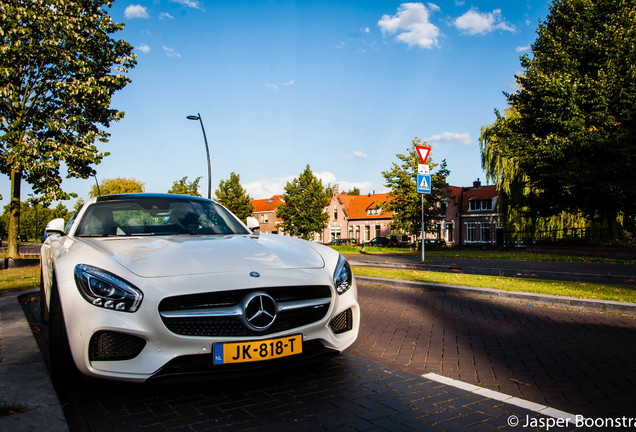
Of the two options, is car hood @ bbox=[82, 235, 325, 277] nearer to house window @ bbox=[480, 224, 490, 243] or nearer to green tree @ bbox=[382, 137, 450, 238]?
green tree @ bbox=[382, 137, 450, 238]

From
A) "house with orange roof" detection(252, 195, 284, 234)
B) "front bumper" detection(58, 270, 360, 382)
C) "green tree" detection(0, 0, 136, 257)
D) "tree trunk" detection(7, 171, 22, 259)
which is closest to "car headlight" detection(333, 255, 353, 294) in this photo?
"front bumper" detection(58, 270, 360, 382)

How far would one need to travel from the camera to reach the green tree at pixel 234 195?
56.8 metres

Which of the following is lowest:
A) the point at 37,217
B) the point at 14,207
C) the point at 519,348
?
the point at 519,348

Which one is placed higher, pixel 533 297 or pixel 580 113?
pixel 580 113

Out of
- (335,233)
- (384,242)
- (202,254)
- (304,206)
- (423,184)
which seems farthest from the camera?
(335,233)

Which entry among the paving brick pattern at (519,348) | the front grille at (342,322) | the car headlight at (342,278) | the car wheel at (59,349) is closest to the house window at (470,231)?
the paving brick pattern at (519,348)

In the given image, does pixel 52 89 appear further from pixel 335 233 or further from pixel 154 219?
pixel 335 233

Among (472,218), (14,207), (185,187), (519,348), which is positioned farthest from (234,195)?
(519,348)

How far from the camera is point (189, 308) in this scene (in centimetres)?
278

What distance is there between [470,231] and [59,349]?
6040 cm

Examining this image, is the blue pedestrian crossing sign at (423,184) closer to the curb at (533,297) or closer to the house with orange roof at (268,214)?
the curb at (533,297)

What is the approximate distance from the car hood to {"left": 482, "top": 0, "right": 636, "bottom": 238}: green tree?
19872mm

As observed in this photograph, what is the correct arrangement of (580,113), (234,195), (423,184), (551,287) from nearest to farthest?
(551,287) < (423,184) < (580,113) < (234,195)

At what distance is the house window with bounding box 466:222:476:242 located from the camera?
5891cm
